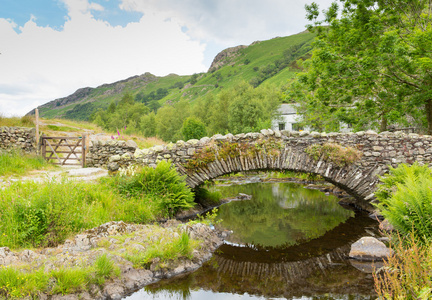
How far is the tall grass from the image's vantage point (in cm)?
1099

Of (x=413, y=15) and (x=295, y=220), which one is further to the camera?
(x=413, y=15)

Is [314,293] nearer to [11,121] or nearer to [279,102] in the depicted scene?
[11,121]

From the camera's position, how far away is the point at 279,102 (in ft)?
160

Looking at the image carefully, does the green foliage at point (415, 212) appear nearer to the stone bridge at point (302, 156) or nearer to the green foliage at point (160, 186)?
the stone bridge at point (302, 156)

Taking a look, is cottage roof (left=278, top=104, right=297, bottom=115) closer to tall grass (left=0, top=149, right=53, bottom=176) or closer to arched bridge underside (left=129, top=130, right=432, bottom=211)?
arched bridge underside (left=129, top=130, right=432, bottom=211)

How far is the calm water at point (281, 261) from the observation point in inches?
203

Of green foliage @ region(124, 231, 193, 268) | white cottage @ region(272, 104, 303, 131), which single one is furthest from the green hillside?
green foliage @ region(124, 231, 193, 268)

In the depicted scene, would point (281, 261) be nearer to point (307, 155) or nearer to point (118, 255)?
point (118, 255)

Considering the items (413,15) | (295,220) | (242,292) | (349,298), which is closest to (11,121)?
(295,220)

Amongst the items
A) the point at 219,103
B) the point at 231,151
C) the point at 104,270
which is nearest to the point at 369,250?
the point at 231,151

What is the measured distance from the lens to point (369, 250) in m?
6.61

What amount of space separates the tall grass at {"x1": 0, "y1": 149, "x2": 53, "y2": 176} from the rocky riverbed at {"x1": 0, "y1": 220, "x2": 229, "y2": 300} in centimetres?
656

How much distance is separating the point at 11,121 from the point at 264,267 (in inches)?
793

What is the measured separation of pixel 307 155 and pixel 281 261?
3961mm
